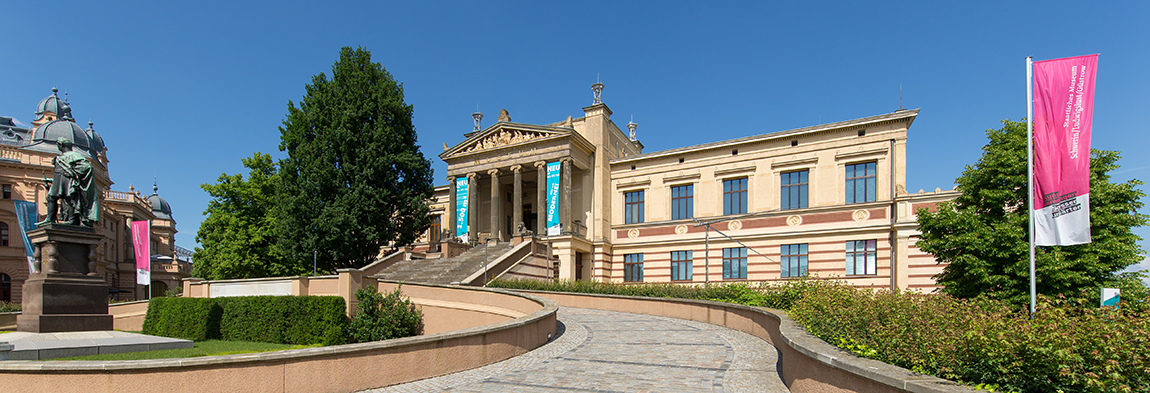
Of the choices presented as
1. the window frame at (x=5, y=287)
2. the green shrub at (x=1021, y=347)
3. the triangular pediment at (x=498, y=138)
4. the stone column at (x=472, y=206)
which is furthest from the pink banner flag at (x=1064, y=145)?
the window frame at (x=5, y=287)

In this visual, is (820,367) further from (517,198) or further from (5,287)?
(5,287)

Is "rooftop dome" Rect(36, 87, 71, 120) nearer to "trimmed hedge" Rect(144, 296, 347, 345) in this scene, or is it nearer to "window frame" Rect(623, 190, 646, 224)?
"trimmed hedge" Rect(144, 296, 347, 345)

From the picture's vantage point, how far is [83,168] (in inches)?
660

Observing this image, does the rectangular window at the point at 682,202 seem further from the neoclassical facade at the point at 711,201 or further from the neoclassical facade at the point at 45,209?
the neoclassical facade at the point at 45,209

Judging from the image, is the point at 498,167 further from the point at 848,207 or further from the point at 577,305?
the point at 848,207

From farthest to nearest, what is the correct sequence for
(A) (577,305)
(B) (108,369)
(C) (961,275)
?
(A) (577,305) < (C) (961,275) < (B) (108,369)

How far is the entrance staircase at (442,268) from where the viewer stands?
28453 mm

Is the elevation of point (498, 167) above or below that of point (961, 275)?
above

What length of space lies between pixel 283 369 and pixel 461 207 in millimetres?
31370

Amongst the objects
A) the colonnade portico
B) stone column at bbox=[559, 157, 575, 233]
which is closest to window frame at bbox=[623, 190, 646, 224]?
the colonnade portico

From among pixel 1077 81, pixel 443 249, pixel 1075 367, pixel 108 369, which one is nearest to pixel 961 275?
pixel 1077 81

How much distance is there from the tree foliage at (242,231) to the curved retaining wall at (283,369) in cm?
2700

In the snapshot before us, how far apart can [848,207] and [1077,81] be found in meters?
21.6

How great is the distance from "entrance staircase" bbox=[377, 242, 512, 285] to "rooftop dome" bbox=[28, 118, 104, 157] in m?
45.4
